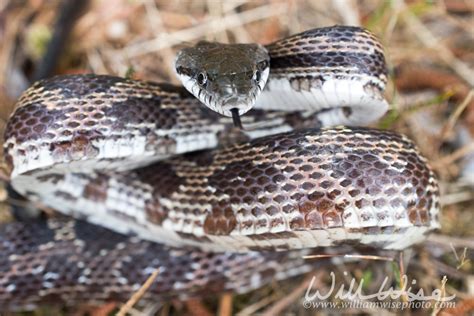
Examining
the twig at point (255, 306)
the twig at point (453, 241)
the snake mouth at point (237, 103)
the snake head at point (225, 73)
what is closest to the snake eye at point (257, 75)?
the snake head at point (225, 73)

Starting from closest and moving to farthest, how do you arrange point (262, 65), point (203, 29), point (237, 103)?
point (237, 103) < point (262, 65) < point (203, 29)

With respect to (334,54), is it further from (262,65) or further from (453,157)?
(453,157)

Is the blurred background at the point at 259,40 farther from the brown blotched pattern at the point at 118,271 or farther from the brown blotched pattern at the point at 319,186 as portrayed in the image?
the brown blotched pattern at the point at 319,186

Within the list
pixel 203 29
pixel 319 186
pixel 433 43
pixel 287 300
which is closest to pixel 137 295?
pixel 287 300

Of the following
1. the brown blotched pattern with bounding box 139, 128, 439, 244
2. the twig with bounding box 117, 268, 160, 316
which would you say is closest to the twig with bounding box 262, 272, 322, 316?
the twig with bounding box 117, 268, 160, 316

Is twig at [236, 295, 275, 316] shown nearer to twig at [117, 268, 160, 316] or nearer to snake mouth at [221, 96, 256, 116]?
twig at [117, 268, 160, 316]
